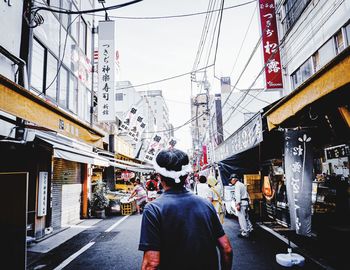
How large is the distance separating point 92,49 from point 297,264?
15.6m

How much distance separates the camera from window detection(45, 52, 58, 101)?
11.0 m

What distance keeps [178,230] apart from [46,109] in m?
4.36

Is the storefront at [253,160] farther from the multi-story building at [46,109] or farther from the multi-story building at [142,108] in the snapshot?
the multi-story building at [142,108]

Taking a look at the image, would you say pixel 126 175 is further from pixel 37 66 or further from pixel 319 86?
pixel 319 86

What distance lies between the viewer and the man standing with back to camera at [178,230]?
7.14ft

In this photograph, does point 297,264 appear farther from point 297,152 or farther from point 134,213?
point 134,213

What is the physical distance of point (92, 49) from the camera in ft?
54.1

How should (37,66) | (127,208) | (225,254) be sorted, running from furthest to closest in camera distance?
1. (127,208)
2. (37,66)
3. (225,254)

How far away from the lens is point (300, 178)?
5.46 meters

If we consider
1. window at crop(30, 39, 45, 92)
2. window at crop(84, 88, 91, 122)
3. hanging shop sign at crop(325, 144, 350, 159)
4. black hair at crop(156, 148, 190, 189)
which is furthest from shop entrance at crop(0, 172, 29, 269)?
window at crop(84, 88, 91, 122)

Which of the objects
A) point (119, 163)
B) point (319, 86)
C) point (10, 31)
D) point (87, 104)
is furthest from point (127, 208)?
point (319, 86)

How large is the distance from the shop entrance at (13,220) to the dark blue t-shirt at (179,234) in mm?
3710

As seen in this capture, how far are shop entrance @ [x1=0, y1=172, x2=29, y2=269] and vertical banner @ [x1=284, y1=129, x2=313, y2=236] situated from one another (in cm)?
535

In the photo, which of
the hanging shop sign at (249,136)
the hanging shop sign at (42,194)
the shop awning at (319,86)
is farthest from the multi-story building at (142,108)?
the shop awning at (319,86)
